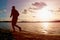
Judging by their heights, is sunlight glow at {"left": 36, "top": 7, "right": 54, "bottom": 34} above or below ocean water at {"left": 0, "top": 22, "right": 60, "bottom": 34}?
above

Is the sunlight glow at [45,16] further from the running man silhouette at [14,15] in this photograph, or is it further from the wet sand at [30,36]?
the running man silhouette at [14,15]

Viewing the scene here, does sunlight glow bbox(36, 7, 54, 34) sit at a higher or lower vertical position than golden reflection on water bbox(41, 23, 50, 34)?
higher

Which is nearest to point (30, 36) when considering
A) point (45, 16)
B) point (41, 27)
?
point (41, 27)

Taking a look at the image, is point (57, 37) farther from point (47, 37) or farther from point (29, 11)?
point (29, 11)

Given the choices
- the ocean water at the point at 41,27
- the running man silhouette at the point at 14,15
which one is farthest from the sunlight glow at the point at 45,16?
the running man silhouette at the point at 14,15

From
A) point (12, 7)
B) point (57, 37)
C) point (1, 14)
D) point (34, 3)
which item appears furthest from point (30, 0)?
point (57, 37)

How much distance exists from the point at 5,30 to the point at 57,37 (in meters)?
0.54

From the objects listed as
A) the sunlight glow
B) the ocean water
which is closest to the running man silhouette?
the ocean water

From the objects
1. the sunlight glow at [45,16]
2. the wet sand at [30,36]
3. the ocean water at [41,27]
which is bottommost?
the wet sand at [30,36]

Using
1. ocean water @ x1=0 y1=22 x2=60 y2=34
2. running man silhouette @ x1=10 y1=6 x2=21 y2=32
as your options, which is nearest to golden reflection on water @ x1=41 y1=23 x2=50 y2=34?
ocean water @ x1=0 y1=22 x2=60 y2=34

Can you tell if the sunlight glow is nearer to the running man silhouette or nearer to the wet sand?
the wet sand

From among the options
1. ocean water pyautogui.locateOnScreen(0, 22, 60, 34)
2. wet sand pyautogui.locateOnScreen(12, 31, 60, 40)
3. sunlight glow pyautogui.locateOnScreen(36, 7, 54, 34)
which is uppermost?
sunlight glow pyautogui.locateOnScreen(36, 7, 54, 34)

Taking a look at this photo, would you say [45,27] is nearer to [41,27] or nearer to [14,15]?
[41,27]

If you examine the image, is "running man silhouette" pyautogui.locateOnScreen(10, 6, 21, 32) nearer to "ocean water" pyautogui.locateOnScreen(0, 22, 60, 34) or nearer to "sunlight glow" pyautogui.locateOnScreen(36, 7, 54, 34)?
"ocean water" pyautogui.locateOnScreen(0, 22, 60, 34)
